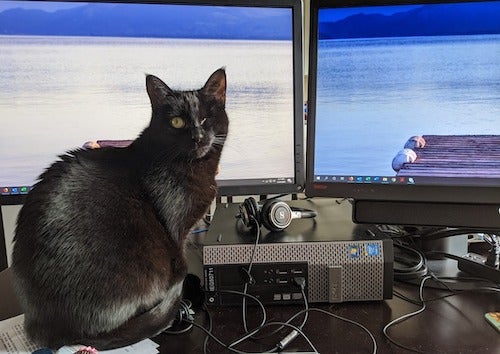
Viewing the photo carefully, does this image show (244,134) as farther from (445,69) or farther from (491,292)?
(491,292)

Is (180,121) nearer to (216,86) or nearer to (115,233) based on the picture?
(216,86)

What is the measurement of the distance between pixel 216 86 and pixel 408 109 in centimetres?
34

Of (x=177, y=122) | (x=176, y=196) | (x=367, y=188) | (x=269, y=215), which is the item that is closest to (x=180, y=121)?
(x=177, y=122)

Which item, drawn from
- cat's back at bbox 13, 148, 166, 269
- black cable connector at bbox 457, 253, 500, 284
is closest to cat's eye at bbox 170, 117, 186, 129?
cat's back at bbox 13, 148, 166, 269

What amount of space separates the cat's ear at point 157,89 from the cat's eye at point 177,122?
0.12 ft

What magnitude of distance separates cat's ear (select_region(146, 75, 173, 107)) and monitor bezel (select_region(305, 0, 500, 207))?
0.26m

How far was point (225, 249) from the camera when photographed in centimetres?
72

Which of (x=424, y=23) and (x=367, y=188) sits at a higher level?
(x=424, y=23)

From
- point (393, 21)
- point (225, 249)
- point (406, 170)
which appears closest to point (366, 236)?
point (406, 170)

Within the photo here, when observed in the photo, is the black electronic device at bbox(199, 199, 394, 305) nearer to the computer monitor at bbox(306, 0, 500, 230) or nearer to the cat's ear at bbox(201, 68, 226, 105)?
the computer monitor at bbox(306, 0, 500, 230)

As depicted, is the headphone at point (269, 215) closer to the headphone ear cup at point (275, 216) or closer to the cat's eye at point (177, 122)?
the headphone ear cup at point (275, 216)

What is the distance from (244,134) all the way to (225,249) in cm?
25

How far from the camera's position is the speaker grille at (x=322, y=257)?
0.72m

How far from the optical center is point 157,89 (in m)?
0.70
